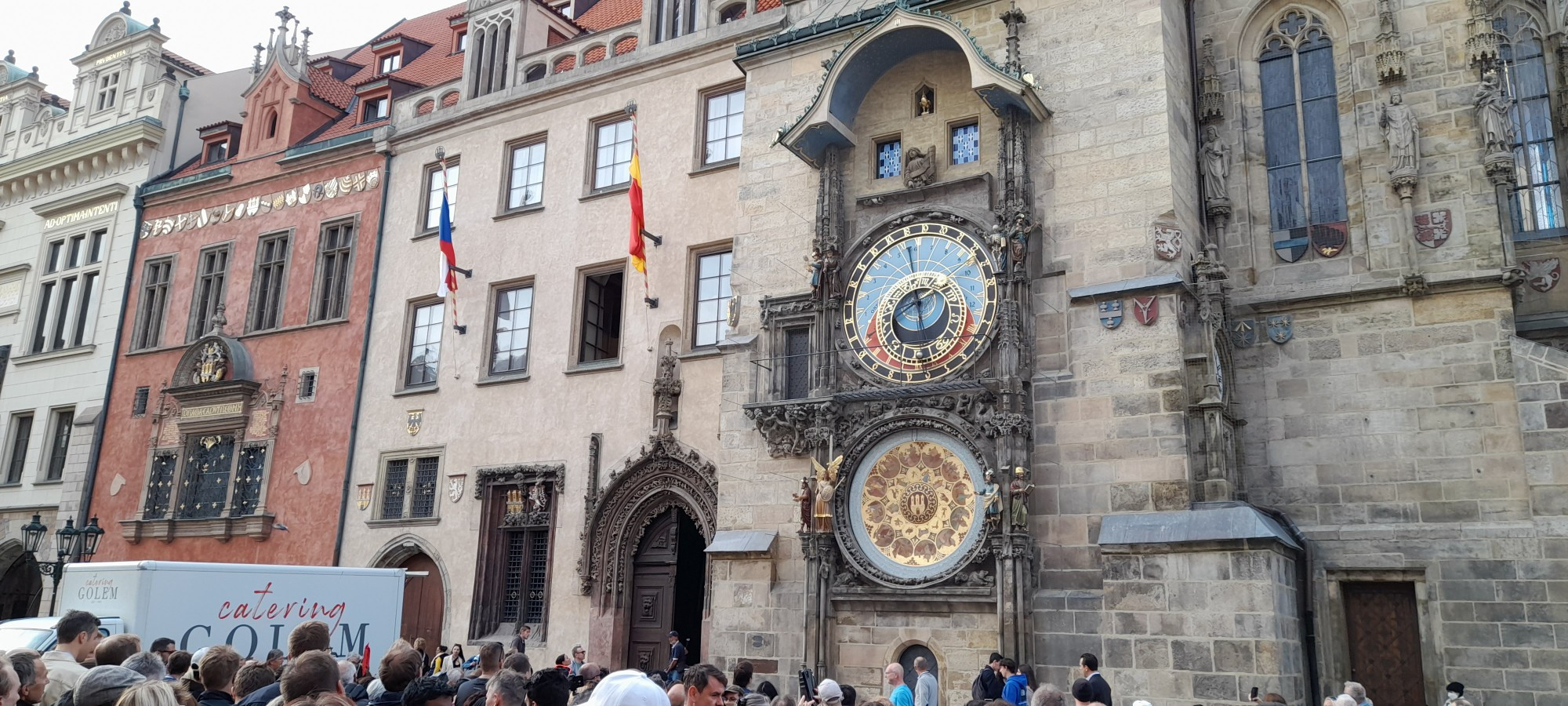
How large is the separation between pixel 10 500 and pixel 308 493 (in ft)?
35.3

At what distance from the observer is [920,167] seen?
1555 cm

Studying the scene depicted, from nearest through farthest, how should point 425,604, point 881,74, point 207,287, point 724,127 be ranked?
point 881,74 → point 724,127 → point 425,604 → point 207,287

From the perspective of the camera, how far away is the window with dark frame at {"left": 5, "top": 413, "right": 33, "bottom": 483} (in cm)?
2875

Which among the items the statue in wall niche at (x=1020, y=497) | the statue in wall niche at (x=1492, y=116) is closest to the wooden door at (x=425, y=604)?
the statue in wall niche at (x=1020, y=497)

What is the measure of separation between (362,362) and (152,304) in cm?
775

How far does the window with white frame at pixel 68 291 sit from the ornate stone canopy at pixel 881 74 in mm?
20446

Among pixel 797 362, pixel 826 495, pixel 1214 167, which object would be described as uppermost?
pixel 1214 167

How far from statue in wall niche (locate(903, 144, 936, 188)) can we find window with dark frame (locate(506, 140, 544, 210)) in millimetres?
8709

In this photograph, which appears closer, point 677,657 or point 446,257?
point 677,657

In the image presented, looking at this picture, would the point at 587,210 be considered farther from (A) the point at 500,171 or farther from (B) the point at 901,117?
(B) the point at 901,117

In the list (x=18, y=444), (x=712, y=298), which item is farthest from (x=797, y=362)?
(x=18, y=444)

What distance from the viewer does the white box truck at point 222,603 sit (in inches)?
518

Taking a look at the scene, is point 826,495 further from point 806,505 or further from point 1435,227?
point 1435,227

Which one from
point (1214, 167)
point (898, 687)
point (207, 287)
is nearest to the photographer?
point (898, 687)
